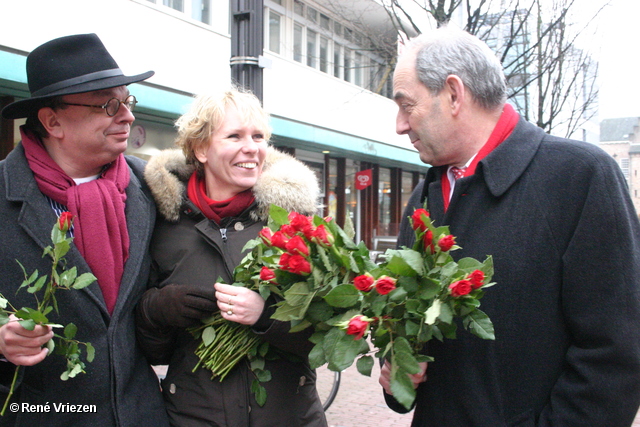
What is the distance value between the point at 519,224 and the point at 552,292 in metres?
0.22

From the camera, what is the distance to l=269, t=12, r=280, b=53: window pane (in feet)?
43.9

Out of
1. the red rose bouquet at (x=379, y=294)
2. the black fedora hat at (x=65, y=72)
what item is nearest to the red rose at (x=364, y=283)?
the red rose bouquet at (x=379, y=294)

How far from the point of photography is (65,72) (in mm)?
2338

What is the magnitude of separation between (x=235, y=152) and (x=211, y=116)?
0.19m

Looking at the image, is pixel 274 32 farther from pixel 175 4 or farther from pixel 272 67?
pixel 272 67

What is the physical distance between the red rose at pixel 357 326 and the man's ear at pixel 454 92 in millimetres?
841

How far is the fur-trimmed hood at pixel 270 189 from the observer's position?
2426mm

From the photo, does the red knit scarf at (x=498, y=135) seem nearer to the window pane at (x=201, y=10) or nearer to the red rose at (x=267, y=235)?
the red rose at (x=267, y=235)

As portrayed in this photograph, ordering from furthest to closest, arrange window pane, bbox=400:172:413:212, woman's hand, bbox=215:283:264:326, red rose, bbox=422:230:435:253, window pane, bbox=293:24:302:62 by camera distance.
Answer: window pane, bbox=400:172:413:212 < window pane, bbox=293:24:302:62 < woman's hand, bbox=215:283:264:326 < red rose, bbox=422:230:435:253

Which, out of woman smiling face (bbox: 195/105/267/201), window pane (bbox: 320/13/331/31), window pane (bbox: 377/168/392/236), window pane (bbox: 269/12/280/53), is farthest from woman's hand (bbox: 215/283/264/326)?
window pane (bbox: 377/168/392/236)

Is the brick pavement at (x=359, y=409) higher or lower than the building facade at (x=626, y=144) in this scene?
lower

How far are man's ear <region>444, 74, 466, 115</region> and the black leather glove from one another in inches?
42.5

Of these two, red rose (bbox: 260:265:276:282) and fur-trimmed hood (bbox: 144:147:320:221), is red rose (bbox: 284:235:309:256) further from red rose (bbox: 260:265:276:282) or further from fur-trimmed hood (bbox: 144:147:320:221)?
fur-trimmed hood (bbox: 144:147:320:221)

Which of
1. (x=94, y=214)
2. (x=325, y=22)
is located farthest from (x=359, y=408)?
(x=325, y=22)
